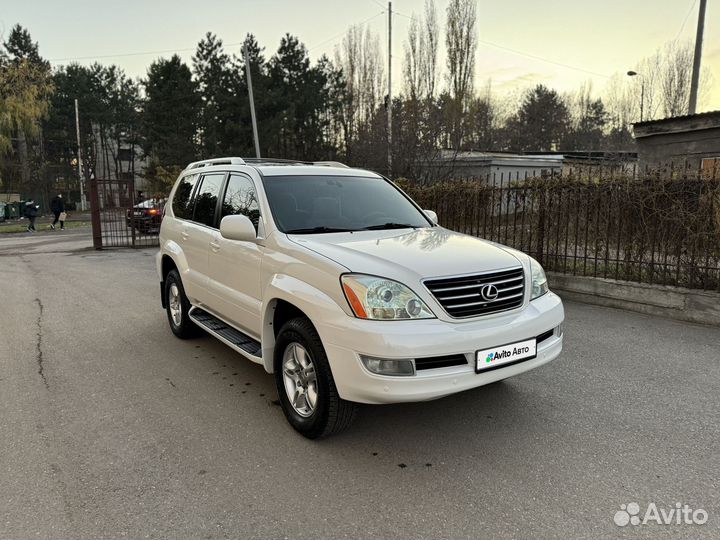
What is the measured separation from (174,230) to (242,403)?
2.53m

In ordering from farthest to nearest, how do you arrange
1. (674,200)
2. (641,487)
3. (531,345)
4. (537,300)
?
(674,200)
(537,300)
(531,345)
(641,487)

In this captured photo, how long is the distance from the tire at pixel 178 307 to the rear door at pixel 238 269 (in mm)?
935

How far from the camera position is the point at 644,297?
679 cm

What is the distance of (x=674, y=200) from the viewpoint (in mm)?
6703

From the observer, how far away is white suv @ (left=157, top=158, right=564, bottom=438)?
299 centimetres

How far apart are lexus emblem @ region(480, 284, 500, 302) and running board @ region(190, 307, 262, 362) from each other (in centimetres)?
177

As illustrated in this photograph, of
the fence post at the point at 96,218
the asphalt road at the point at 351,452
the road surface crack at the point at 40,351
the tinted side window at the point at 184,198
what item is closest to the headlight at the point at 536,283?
the asphalt road at the point at 351,452

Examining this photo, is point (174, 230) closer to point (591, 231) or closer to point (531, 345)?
point (531, 345)

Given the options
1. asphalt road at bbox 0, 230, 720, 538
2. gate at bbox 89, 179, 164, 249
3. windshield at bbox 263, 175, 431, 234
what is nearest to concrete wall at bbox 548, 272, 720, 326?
asphalt road at bbox 0, 230, 720, 538

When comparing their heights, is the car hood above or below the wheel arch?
above

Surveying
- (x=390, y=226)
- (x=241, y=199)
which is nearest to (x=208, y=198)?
(x=241, y=199)

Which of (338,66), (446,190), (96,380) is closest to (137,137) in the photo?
(338,66)

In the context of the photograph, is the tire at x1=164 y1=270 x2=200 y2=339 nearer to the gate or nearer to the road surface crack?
the road surface crack

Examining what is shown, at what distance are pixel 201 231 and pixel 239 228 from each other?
4.52ft
